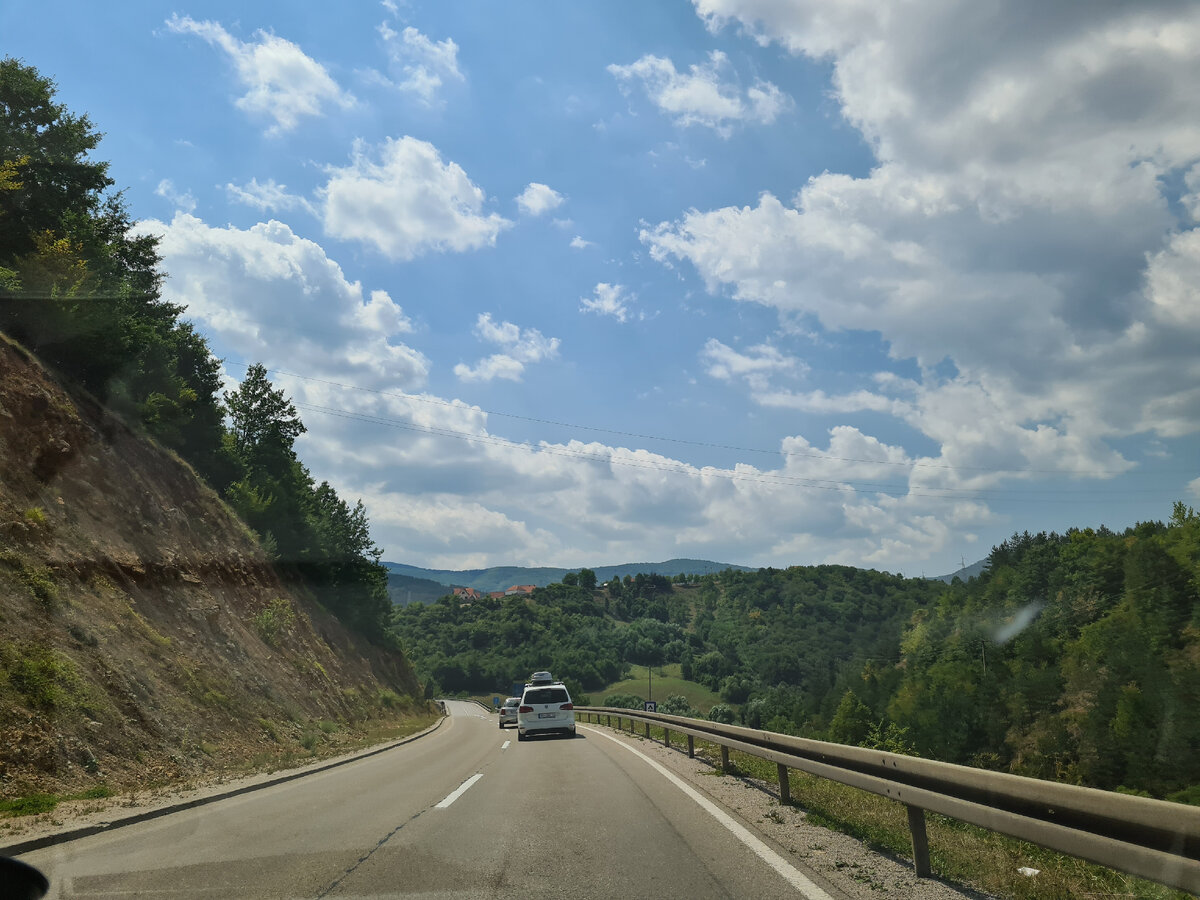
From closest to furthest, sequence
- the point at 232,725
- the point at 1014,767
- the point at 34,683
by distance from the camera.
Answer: the point at 34,683 → the point at 232,725 → the point at 1014,767

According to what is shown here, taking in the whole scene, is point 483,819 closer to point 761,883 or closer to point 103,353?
point 761,883

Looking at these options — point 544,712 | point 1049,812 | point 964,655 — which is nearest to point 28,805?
point 1049,812

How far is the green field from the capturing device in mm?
145875

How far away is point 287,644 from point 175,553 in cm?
888

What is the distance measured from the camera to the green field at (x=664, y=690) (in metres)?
146

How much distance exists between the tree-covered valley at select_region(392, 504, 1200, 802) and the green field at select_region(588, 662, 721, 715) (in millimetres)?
2322

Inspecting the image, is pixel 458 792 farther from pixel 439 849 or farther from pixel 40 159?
pixel 40 159

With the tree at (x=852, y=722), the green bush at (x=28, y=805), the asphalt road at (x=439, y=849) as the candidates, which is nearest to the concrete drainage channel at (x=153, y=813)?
the asphalt road at (x=439, y=849)

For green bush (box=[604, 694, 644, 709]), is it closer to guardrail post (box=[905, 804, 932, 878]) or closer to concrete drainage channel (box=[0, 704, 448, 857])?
concrete drainage channel (box=[0, 704, 448, 857])

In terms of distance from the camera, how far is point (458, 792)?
11617 mm

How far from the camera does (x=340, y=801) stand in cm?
1088

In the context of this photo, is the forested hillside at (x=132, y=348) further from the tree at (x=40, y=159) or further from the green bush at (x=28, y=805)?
the green bush at (x=28, y=805)

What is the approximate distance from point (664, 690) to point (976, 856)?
152424 millimetres

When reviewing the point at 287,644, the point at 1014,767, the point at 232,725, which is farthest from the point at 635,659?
the point at 232,725
